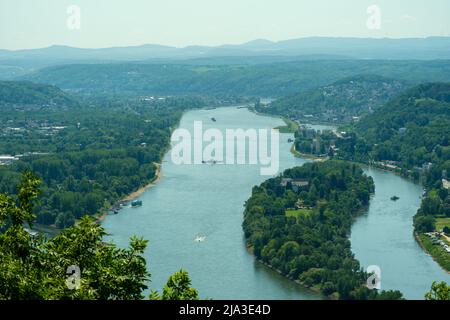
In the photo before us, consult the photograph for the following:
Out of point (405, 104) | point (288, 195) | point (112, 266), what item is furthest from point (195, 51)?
point (112, 266)

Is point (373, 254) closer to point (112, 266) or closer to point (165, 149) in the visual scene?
point (112, 266)

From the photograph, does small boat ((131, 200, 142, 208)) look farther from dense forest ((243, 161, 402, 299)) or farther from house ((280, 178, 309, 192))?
house ((280, 178, 309, 192))

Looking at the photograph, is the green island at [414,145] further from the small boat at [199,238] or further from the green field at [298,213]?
the small boat at [199,238]

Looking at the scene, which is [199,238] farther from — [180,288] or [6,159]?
[6,159]

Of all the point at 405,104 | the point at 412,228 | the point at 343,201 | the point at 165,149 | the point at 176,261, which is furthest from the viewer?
the point at 405,104

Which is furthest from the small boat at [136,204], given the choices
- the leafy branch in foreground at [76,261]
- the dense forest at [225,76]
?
the dense forest at [225,76]

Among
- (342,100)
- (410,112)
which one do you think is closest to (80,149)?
(410,112)

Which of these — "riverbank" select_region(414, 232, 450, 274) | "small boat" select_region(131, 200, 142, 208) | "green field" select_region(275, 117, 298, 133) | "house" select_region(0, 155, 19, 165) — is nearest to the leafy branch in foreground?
"riverbank" select_region(414, 232, 450, 274)
